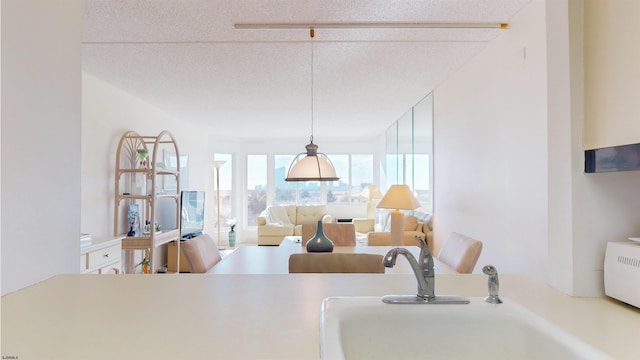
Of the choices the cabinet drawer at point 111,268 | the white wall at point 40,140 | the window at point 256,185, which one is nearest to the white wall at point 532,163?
the white wall at point 40,140

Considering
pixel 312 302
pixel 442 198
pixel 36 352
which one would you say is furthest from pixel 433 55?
pixel 36 352

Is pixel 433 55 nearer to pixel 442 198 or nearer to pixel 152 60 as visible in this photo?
pixel 442 198

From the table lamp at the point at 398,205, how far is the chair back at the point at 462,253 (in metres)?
0.83

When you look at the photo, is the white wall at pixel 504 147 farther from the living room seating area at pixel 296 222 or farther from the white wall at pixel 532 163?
the living room seating area at pixel 296 222

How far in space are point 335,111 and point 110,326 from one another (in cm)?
456

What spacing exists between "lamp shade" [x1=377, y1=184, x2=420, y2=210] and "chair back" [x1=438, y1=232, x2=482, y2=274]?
0.90 m

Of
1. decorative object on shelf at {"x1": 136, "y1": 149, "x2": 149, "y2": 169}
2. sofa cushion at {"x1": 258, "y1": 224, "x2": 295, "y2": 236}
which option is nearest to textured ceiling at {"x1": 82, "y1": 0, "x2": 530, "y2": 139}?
decorative object on shelf at {"x1": 136, "y1": 149, "x2": 149, "y2": 169}

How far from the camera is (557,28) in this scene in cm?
104

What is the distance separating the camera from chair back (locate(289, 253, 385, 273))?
1956 mm

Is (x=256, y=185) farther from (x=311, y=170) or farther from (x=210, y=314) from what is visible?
(x=210, y=314)

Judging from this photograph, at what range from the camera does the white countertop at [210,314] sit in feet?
2.43

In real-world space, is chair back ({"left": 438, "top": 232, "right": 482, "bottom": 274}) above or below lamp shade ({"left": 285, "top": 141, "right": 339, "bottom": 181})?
below

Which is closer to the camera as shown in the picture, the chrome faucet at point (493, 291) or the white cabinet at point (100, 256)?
the chrome faucet at point (493, 291)

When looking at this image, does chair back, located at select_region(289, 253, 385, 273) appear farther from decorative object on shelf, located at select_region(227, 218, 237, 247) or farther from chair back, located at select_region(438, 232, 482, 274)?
decorative object on shelf, located at select_region(227, 218, 237, 247)
